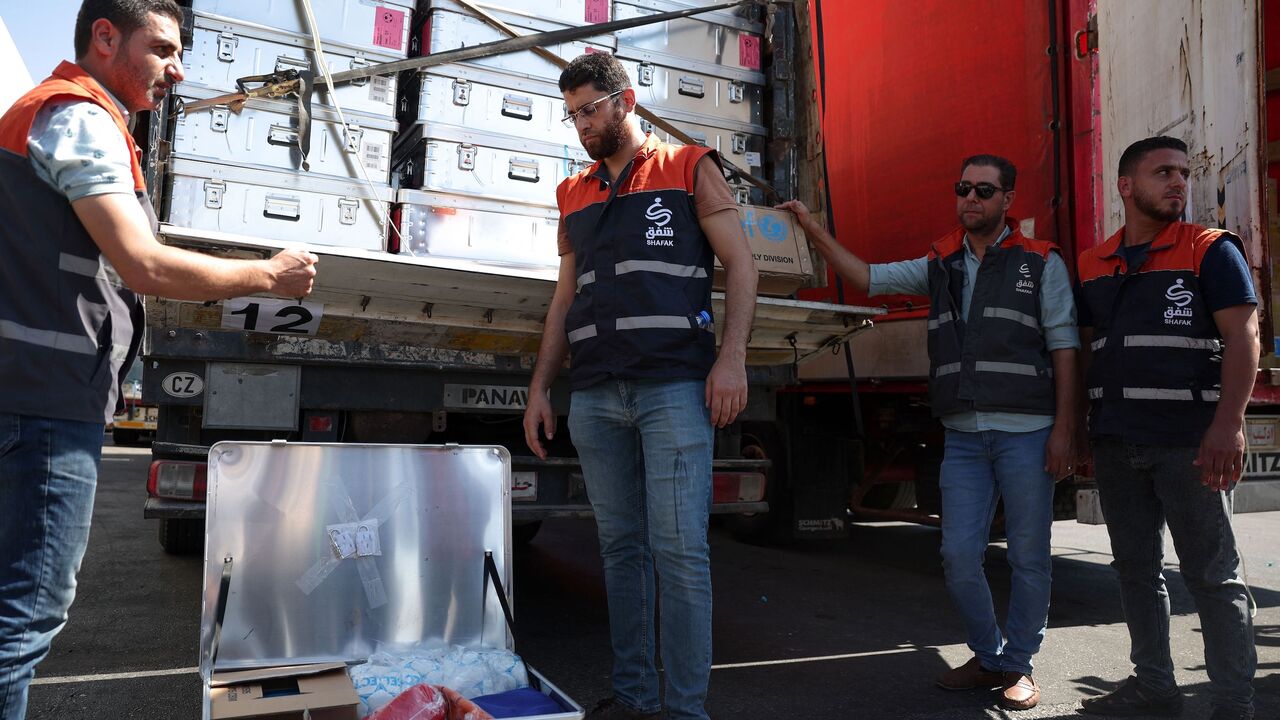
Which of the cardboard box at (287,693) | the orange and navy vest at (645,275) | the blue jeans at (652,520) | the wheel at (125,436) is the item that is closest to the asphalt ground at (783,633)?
the blue jeans at (652,520)

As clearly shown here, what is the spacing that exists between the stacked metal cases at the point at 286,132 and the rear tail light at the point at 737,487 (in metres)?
1.72

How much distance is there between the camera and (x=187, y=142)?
10.8 ft

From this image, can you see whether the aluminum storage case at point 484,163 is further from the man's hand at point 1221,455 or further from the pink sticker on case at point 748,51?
the man's hand at point 1221,455

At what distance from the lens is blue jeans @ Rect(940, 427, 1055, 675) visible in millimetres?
3127

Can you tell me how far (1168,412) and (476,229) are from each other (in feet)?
8.44

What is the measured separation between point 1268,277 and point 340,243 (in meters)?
3.51

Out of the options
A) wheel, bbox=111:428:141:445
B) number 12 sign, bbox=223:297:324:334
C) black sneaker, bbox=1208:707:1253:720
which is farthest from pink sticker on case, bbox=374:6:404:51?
wheel, bbox=111:428:141:445

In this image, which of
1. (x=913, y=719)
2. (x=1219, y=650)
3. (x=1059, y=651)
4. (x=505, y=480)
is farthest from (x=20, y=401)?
(x=1059, y=651)

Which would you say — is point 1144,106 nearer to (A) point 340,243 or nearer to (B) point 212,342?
(A) point 340,243

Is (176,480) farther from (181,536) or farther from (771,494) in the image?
(771,494)

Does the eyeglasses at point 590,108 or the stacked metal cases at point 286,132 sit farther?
the stacked metal cases at point 286,132

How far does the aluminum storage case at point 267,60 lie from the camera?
333cm

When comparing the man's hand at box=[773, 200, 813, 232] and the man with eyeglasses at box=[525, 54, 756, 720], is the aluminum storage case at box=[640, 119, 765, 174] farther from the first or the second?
the man with eyeglasses at box=[525, 54, 756, 720]

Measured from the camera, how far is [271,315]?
3258 mm
